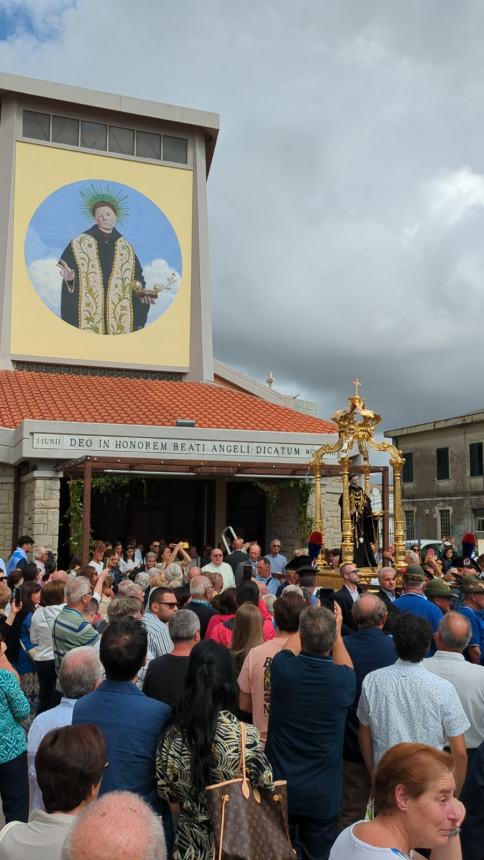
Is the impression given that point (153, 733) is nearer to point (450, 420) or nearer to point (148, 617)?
point (148, 617)

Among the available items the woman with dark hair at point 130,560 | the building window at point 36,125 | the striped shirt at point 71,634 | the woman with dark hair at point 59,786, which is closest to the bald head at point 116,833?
the woman with dark hair at point 59,786

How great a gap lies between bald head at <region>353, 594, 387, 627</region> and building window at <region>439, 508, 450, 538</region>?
115 ft

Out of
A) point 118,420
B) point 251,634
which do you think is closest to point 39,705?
point 251,634

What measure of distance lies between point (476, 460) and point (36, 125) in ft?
79.7

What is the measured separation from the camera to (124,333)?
24.1 meters

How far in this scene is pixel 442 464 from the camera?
128ft

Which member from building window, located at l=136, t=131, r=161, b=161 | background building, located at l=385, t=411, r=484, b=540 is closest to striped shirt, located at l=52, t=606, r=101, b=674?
building window, located at l=136, t=131, r=161, b=161

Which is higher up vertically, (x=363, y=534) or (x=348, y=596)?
(x=363, y=534)

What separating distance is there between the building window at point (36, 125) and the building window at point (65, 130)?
212 mm

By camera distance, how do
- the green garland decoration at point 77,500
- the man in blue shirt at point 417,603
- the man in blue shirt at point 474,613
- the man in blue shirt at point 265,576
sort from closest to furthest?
1. the man in blue shirt at point 474,613
2. the man in blue shirt at point 417,603
3. the man in blue shirt at point 265,576
4. the green garland decoration at point 77,500

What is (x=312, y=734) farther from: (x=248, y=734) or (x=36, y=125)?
(x=36, y=125)

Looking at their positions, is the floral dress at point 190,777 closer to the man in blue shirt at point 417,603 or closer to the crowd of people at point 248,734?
the crowd of people at point 248,734

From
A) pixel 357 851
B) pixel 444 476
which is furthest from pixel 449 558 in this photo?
pixel 444 476

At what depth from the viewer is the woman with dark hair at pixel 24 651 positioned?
6.59m
